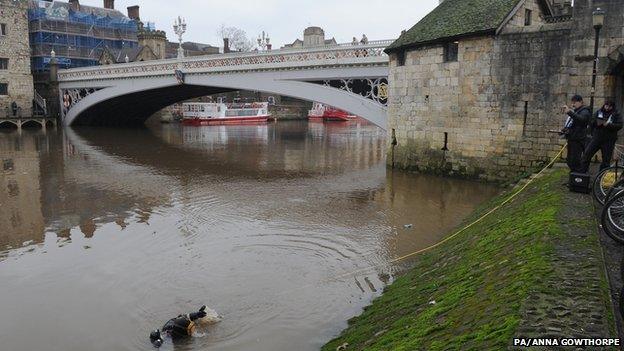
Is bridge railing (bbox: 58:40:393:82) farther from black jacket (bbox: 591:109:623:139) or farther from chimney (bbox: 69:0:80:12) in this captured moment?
chimney (bbox: 69:0:80:12)

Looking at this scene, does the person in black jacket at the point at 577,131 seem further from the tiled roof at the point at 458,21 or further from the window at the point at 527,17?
the window at the point at 527,17

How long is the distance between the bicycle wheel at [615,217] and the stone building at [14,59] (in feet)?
157

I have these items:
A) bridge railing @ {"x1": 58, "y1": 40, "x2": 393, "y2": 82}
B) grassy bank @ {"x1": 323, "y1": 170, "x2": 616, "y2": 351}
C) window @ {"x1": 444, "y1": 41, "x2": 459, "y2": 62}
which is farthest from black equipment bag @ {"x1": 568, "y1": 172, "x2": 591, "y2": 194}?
bridge railing @ {"x1": 58, "y1": 40, "x2": 393, "y2": 82}

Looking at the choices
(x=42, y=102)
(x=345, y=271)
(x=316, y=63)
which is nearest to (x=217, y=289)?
(x=345, y=271)

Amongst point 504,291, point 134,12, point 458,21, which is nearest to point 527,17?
point 458,21

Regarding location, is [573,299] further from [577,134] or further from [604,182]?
[577,134]

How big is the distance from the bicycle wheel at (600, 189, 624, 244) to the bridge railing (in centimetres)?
1453

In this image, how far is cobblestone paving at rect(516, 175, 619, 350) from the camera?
3680 millimetres

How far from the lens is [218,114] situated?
54656 millimetres

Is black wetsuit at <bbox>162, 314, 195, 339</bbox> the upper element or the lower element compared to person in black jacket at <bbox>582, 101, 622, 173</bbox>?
lower

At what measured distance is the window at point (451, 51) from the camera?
16219 millimetres

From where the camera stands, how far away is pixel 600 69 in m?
13.1

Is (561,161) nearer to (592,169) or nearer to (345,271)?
(592,169)

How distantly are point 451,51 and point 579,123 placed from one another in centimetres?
793
